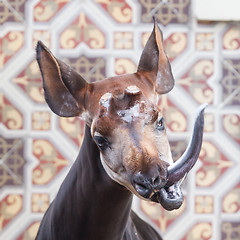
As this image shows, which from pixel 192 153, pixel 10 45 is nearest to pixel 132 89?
pixel 192 153

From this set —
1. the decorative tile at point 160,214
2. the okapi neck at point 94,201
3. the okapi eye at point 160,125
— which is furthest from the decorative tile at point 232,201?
the okapi eye at point 160,125

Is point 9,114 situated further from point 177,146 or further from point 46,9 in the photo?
point 177,146

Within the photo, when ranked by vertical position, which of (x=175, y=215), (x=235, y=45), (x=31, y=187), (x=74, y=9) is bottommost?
(x=175, y=215)

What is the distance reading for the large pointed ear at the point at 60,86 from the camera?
96 cm

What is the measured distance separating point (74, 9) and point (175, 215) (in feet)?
2.84

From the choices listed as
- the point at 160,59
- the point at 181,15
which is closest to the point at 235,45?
the point at 181,15

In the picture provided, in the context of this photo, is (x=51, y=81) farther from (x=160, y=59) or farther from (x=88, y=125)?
(x=160, y=59)

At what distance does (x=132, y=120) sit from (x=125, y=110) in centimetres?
2

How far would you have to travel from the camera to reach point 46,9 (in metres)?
1.77

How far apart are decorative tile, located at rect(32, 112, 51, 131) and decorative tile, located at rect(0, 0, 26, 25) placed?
0.36 m

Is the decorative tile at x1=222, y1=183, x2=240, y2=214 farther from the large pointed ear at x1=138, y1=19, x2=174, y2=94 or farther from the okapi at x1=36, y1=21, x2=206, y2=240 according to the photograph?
the large pointed ear at x1=138, y1=19, x2=174, y2=94

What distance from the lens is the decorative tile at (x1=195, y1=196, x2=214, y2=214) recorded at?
1.79 meters

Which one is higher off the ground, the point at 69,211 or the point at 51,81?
the point at 51,81

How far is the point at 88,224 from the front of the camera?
1.01 metres
